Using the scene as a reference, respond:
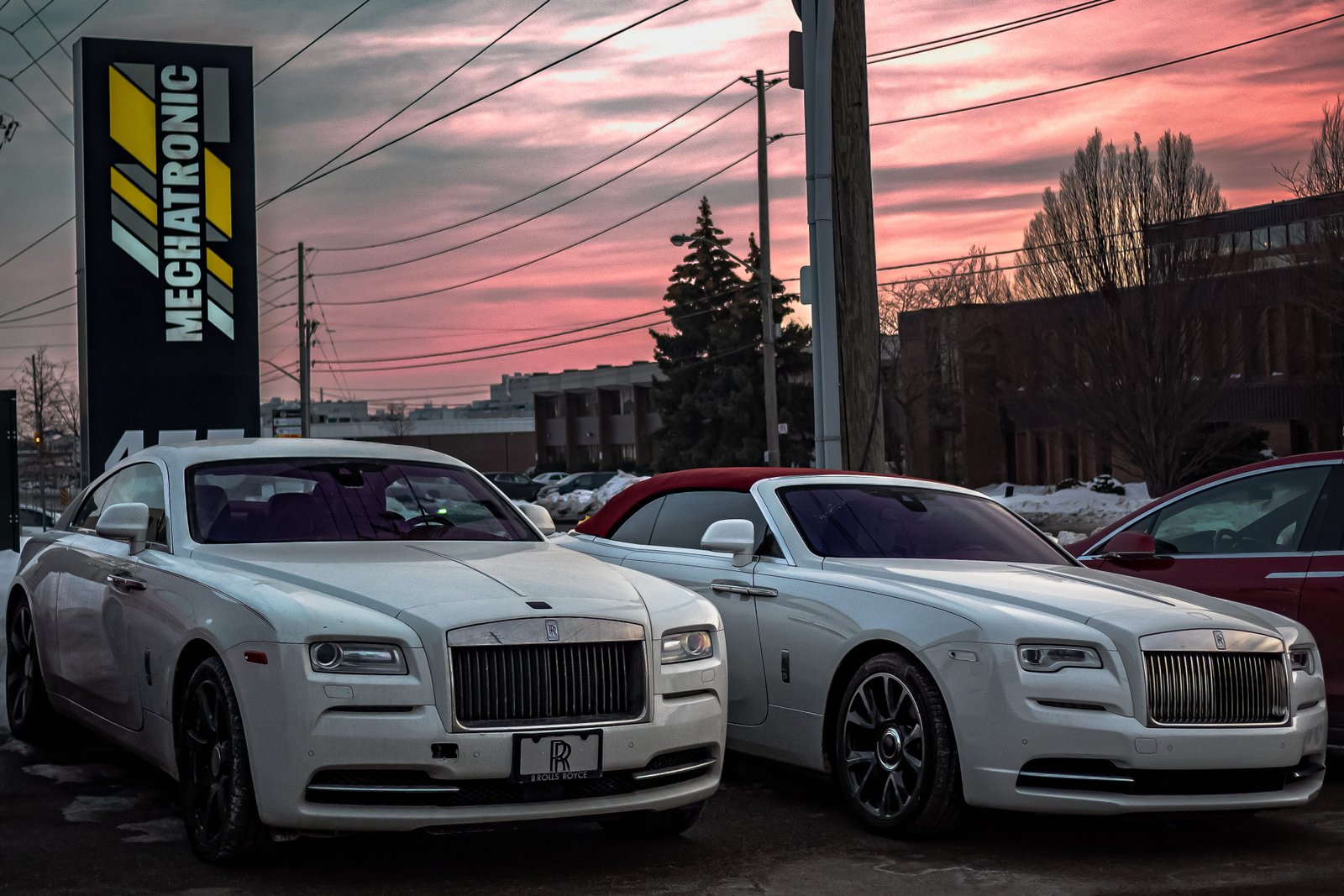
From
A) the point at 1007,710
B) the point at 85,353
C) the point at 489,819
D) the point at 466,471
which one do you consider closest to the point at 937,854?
the point at 1007,710

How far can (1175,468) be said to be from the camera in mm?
30906

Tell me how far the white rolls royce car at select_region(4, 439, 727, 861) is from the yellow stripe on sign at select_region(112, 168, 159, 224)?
1727cm

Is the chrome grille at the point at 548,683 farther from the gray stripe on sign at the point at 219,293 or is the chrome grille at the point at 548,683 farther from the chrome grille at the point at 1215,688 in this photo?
the gray stripe on sign at the point at 219,293

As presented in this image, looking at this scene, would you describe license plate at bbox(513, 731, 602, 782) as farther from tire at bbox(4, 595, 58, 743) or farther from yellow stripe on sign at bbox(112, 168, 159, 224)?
yellow stripe on sign at bbox(112, 168, 159, 224)

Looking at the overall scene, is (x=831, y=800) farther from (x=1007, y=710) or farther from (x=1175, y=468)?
(x=1175, y=468)

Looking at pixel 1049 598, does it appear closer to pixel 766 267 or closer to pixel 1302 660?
pixel 1302 660

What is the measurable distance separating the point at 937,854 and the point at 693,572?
2189 mm

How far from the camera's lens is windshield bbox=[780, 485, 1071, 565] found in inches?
278

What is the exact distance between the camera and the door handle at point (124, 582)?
6359mm

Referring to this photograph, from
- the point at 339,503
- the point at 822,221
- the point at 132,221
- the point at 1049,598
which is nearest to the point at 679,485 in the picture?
the point at 339,503

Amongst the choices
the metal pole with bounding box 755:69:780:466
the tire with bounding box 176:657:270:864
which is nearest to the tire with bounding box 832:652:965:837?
the tire with bounding box 176:657:270:864

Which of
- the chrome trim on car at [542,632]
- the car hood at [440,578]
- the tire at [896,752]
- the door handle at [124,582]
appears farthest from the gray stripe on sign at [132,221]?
the chrome trim on car at [542,632]

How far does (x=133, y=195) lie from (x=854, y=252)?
48.8ft

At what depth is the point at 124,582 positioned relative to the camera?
651 cm
